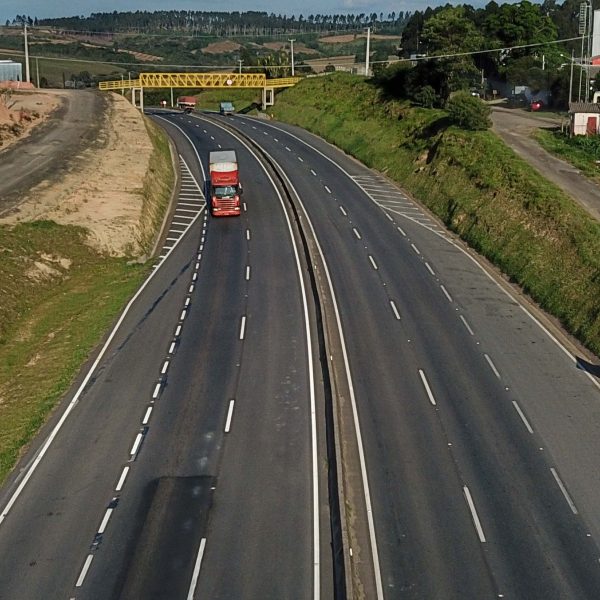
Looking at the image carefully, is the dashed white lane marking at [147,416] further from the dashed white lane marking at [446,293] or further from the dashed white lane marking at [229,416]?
the dashed white lane marking at [446,293]

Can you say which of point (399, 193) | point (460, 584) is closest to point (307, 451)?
point (460, 584)

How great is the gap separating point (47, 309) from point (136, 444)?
1865 cm

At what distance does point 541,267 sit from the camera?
50.1 metres

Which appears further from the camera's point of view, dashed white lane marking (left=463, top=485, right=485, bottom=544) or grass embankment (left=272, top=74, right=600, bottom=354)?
grass embankment (left=272, top=74, right=600, bottom=354)

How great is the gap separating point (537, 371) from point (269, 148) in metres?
57.6

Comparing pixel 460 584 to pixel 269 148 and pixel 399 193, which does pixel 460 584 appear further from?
pixel 269 148

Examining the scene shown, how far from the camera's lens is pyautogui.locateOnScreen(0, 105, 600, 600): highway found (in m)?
23.9

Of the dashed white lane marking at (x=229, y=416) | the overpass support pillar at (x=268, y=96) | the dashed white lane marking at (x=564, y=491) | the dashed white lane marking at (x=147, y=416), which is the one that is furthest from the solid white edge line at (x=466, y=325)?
the overpass support pillar at (x=268, y=96)

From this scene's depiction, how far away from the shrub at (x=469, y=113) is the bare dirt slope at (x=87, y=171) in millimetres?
28136

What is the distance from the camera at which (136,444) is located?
30.9 metres

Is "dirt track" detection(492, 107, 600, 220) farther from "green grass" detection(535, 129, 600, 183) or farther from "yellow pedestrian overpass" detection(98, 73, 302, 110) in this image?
"yellow pedestrian overpass" detection(98, 73, 302, 110)

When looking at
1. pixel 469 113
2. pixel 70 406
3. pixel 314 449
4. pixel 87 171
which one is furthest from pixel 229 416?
pixel 469 113

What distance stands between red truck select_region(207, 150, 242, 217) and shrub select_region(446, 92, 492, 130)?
22.9 metres

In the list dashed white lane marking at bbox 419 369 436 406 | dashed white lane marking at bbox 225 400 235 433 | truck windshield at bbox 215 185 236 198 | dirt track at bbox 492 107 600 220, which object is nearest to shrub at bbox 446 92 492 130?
dirt track at bbox 492 107 600 220
